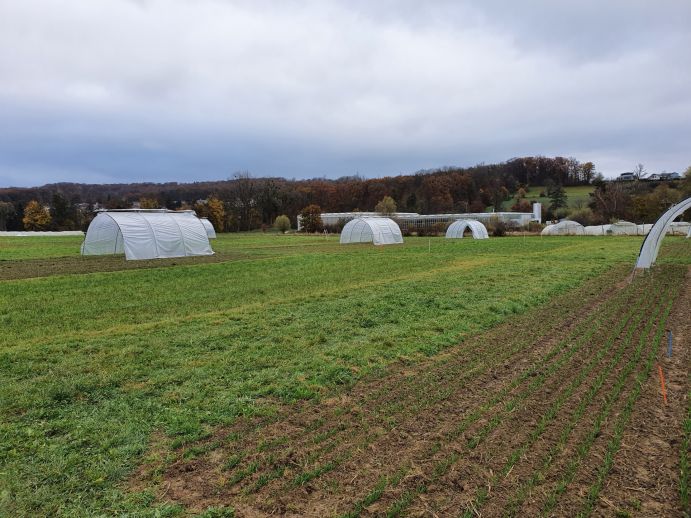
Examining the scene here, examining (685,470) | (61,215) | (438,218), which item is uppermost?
(61,215)

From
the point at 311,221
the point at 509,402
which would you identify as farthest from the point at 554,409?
the point at 311,221

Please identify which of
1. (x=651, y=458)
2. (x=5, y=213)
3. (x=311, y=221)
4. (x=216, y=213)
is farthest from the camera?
(x=5, y=213)

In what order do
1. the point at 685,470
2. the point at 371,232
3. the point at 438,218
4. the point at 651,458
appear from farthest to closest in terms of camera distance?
the point at 438,218 < the point at 371,232 < the point at 651,458 < the point at 685,470

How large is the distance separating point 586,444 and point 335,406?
2.38 meters

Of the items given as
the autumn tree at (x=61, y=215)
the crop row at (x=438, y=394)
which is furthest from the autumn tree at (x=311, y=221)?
the crop row at (x=438, y=394)

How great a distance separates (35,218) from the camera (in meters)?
83.2

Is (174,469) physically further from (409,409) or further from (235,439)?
A: (409,409)

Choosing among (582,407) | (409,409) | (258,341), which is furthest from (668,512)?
(258,341)

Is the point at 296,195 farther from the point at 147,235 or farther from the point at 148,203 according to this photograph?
the point at 147,235

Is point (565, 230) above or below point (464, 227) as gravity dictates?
below

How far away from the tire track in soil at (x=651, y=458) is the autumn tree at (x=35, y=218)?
9751 cm

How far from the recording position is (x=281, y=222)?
71.9 m

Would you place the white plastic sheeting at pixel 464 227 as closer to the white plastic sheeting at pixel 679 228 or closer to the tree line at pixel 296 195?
the white plastic sheeting at pixel 679 228

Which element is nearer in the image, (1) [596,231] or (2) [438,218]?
(1) [596,231]
